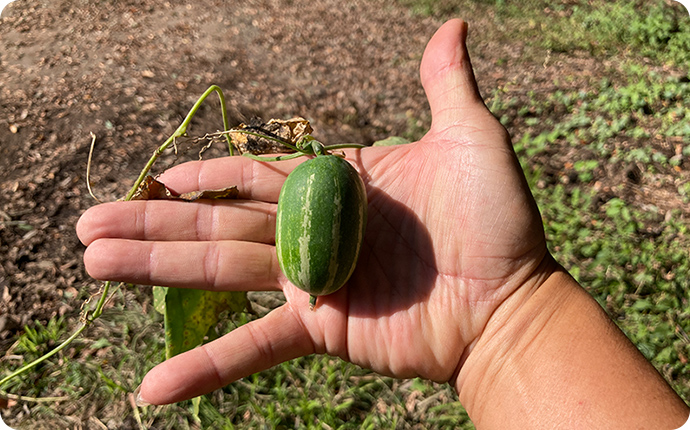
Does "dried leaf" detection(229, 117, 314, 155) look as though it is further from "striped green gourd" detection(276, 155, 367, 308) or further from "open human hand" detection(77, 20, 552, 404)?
"striped green gourd" detection(276, 155, 367, 308)

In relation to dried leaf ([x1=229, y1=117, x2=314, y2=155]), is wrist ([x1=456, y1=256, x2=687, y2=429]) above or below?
below

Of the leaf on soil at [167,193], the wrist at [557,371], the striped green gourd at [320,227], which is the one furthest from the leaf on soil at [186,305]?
the wrist at [557,371]

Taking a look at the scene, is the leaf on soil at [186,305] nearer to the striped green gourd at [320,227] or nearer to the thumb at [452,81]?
the striped green gourd at [320,227]

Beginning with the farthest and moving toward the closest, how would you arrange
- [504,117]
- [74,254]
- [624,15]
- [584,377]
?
[624,15]
[504,117]
[74,254]
[584,377]

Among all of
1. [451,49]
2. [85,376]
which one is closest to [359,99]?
[451,49]

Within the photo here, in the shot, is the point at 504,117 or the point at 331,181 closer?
the point at 331,181

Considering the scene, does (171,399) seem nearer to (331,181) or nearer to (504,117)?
(331,181)

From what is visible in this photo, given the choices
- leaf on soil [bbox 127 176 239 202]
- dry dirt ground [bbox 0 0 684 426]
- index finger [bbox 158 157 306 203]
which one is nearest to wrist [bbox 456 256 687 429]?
index finger [bbox 158 157 306 203]
